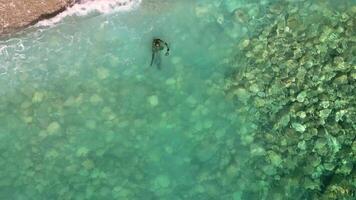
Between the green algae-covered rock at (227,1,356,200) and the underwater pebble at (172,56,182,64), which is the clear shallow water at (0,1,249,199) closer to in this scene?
the underwater pebble at (172,56,182,64)

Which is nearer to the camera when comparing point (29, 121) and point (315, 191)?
point (315, 191)

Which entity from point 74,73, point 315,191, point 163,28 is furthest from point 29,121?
point 315,191

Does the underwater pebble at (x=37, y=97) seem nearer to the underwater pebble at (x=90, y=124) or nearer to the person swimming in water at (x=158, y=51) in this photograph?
the underwater pebble at (x=90, y=124)

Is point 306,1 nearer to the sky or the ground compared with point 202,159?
nearer to the sky

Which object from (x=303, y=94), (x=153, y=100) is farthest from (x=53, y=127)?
(x=303, y=94)

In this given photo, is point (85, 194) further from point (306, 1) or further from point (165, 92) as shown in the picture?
point (306, 1)

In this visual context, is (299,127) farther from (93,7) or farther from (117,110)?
(93,7)
